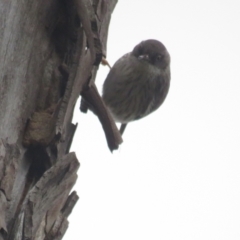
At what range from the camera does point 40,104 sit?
2.43 m

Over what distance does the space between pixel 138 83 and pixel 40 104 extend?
276 cm


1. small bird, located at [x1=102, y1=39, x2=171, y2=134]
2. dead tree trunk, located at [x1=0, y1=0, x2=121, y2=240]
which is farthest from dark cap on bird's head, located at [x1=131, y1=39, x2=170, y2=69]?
dead tree trunk, located at [x1=0, y1=0, x2=121, y2=240]

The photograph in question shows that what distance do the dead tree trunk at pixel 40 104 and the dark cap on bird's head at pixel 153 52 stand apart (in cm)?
248

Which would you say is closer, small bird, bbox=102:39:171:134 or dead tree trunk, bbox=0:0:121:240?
dead tree trunk, bbox=0:0:121:240

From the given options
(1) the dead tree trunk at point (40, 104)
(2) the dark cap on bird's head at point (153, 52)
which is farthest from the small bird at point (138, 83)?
(1) the dead tree trunk at point (40, 104)

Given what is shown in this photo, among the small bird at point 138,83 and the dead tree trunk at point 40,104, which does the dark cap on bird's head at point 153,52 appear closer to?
the small bird at point 138,83

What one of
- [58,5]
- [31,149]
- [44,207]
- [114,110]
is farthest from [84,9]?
[114,110]

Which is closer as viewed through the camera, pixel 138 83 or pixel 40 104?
pixel 40 104

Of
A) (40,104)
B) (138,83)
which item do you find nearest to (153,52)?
(138,83)

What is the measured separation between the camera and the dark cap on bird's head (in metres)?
5.07

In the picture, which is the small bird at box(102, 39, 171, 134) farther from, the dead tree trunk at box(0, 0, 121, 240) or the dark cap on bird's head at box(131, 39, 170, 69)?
the dead tree trunk at box(0, 0, 121, 240)

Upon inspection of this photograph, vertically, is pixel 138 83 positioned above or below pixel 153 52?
below

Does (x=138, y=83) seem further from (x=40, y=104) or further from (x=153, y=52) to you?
(x=40, y=104)

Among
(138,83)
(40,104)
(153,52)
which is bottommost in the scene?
(40,104)
